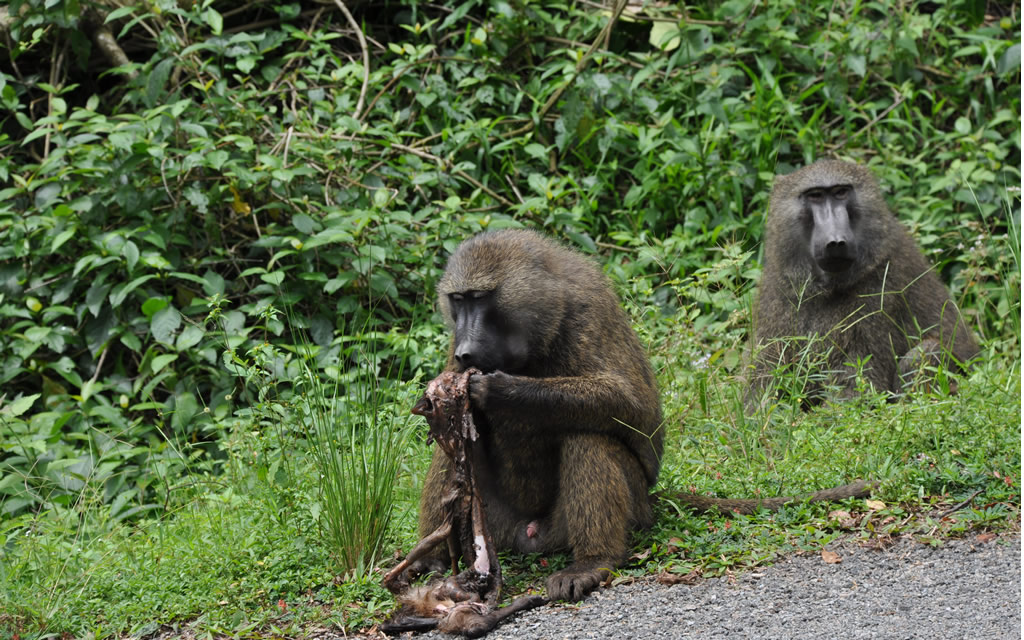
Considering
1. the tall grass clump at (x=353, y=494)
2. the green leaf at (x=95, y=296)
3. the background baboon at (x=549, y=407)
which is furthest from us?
the green leaf at (x=95, y=296)

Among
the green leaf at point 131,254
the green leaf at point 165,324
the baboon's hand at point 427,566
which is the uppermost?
the green leaf at point 131,254

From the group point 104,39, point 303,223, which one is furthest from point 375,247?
point 104,39

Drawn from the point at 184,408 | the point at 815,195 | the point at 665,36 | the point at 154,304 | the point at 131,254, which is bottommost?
the point at 184,408

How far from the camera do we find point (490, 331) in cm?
366

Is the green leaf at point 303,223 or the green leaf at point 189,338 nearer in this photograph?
the green leaf at point 189,338

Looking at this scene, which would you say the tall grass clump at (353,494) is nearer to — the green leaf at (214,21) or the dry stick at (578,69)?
the green leaf at (214,21)

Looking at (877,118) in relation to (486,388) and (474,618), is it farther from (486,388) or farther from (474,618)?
(474,618)

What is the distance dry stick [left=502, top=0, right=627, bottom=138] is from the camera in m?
7.05

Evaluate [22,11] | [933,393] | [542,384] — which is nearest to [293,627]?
[542,384]

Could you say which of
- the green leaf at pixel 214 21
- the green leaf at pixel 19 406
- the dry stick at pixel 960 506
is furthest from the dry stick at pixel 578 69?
the dry stick at pixel 960 506

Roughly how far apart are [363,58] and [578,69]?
1312 millimetres

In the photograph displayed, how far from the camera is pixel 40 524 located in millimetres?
→ 4695

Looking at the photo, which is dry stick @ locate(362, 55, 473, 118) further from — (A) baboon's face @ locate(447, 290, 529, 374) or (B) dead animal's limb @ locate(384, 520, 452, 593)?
(B) dead animal's limb @ locate(384, 520, 452, 593)

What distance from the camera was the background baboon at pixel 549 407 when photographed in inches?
141
